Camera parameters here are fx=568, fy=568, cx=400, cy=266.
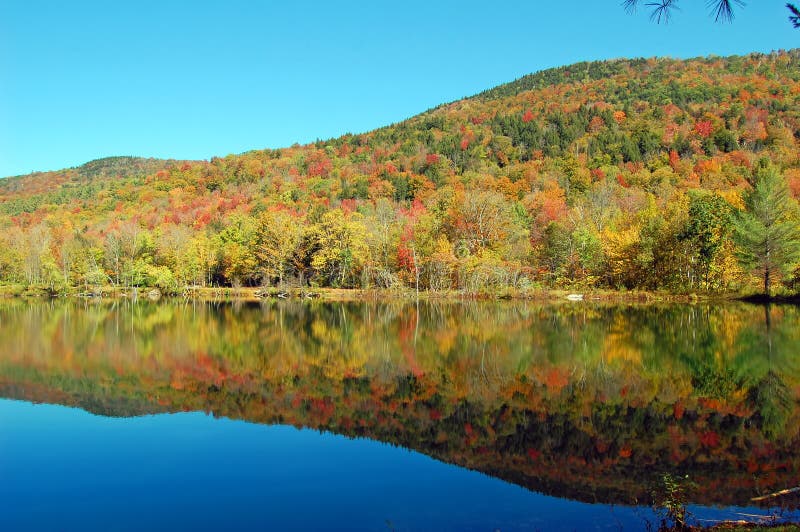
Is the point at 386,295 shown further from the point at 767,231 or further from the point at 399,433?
the point at 399,433

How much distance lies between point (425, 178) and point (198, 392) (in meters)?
96.6

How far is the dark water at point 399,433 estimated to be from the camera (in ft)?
27.1

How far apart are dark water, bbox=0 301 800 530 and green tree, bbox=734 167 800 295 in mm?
23270

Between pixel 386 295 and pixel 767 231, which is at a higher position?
pixel 767 231

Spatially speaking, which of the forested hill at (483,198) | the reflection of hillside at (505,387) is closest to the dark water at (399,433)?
the reflection of hillside at (505,387)

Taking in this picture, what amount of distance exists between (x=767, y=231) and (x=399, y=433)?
140ft

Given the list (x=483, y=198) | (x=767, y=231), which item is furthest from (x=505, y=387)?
(x=483, y=198)

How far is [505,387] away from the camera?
1545 centimetres

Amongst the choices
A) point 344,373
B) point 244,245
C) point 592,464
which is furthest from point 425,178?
point 592,464

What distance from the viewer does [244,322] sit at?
34.9 meters

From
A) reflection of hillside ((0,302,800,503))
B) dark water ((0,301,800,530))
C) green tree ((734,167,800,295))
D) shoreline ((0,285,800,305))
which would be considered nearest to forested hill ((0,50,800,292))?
green tree ((734,167,800,295))

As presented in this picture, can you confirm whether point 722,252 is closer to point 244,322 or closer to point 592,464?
point 244,322

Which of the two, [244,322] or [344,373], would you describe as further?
[244,322]

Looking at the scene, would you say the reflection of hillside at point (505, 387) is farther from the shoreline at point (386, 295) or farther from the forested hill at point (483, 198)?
the forested hill at point (483, 198)
